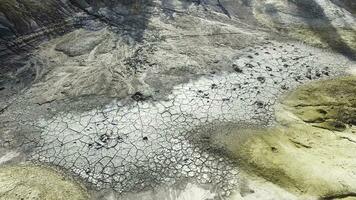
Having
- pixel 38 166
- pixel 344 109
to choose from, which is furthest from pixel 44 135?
pixel 344 109

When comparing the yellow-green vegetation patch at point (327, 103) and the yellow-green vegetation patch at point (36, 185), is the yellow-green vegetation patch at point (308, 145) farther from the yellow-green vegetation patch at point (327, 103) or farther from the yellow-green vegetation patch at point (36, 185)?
the yellow-green vegetation patch at point (36, 185)

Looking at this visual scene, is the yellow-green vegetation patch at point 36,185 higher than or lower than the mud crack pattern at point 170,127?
lower

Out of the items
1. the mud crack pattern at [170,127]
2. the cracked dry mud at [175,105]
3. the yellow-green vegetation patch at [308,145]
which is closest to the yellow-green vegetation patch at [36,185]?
the cracked dry mud at [175,105]

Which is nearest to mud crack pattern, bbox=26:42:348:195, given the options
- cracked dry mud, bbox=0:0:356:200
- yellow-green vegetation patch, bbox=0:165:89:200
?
cracked dry mud, bbox=0:0:356:200

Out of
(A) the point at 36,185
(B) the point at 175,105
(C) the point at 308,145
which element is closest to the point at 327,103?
(C) the point at 308,145

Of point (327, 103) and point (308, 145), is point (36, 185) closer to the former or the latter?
point (308, 145)

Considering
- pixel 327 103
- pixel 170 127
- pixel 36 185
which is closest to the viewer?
pixel 36 185
